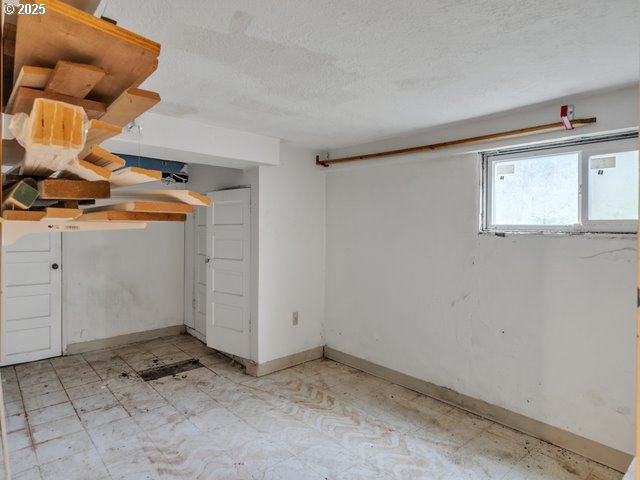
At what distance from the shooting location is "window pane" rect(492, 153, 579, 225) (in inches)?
102

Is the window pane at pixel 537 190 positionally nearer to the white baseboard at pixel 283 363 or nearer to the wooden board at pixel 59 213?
the white baseboard at pixel 283 363

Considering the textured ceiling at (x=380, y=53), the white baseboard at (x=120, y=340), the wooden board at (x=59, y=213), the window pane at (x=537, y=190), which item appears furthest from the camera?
the white baseboard at (x=120, y=340)

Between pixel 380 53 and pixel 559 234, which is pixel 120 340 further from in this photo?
pixel 559 234

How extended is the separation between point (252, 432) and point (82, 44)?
271cm

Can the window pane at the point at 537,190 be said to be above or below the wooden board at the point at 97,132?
above

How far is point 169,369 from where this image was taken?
12.7 feet

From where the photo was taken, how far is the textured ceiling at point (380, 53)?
4.75 ft

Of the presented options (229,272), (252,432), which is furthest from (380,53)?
(229,272)

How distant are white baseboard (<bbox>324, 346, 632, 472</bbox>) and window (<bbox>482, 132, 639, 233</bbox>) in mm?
1381

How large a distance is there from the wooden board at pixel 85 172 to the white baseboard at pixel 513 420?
3.12 metres

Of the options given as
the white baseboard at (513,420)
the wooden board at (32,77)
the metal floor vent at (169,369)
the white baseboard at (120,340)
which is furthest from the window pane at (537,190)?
the white baseboard at (120,340)

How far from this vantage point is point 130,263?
4.79 meters

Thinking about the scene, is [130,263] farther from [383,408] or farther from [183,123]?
[383,408]

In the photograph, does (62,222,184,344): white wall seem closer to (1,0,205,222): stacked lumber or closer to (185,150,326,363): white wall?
(185,150,326,363): white wall
